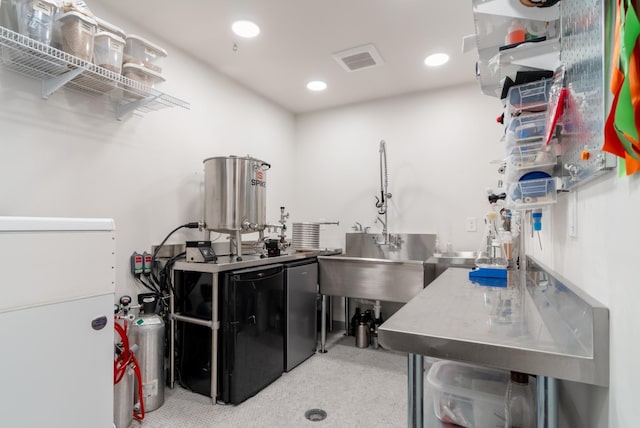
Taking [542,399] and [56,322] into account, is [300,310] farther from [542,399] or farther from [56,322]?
[542,399]

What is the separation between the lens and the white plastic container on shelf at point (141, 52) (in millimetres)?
1942

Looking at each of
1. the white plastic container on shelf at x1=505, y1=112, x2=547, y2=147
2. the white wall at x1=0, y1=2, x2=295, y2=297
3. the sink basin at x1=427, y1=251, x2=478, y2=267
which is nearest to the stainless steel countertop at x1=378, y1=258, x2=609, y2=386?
the white plastic container on shelf at x1=505, y1=112, x2=547, y2=147

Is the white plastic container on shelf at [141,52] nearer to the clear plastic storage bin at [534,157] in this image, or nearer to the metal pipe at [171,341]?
the metal pipe at [171,341]

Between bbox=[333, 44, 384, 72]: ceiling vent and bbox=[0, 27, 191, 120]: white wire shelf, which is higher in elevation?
bbox=[333, 44, 384, 72]: ceiling vent

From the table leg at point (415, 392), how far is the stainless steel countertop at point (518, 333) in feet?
0.40

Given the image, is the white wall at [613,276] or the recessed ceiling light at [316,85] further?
the recessed ceiling light at [316,85]

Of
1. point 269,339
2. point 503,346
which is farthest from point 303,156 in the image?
point 503,346

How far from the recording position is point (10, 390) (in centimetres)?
116

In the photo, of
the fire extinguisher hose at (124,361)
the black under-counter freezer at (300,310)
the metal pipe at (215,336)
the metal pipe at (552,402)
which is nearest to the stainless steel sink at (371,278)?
the black under-counter freezer at (300,310)

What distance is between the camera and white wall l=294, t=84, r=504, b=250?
311cm

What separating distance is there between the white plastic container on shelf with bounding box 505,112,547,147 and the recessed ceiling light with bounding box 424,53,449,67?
180 centimetres

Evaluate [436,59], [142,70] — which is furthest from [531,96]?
[142,70]

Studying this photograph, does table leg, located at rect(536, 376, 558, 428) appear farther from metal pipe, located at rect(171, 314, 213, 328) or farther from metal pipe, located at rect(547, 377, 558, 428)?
metal pipe, located at rect(171, 314, 213, 328)

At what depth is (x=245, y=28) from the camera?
228 centimetres
